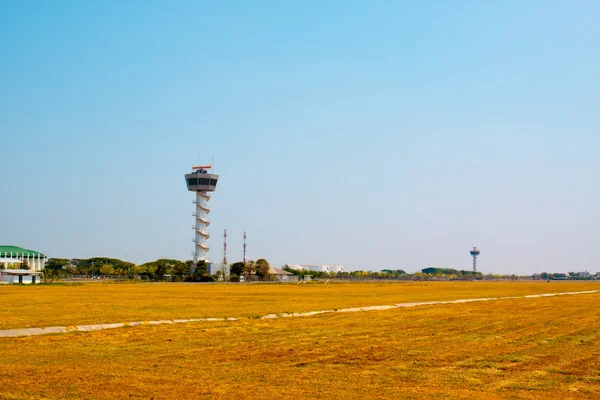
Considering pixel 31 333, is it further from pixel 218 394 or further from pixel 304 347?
pixel 218 394

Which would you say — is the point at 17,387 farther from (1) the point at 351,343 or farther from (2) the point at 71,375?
(1) the point at 351,343

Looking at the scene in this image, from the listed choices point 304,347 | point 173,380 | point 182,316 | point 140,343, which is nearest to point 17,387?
point 173,380

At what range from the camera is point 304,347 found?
24.3 m

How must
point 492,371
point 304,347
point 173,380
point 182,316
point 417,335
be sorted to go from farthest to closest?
point 182,316, point 417,335, point 304,347, point 492,371, point 173,380

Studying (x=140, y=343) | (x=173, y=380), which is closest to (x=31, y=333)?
(x=140, y=343)

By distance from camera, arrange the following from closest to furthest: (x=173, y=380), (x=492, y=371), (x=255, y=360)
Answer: (x=173, y=380) → (x=492, y=371) → (x=255, y=360)

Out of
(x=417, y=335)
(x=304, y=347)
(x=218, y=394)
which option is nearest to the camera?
(x=218, y=394)

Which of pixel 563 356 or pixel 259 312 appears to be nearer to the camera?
pixel 563 356

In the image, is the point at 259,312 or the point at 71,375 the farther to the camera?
the point at 259,312

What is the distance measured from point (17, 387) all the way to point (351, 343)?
1332cm

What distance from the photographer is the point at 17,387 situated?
1609cm

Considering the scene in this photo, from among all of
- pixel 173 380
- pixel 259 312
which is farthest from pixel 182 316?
pixel 173 380

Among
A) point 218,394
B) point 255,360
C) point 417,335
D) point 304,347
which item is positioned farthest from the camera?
point 417,335

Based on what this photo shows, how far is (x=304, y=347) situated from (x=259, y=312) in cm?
1927
